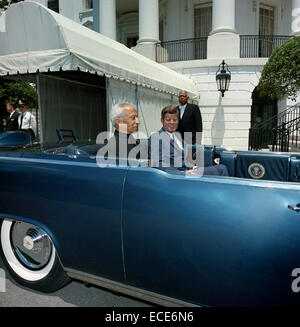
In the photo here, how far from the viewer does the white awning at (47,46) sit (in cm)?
616

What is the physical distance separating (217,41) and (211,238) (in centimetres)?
1431

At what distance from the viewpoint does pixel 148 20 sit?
51.0ft

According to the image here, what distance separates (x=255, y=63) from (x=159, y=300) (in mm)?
14392

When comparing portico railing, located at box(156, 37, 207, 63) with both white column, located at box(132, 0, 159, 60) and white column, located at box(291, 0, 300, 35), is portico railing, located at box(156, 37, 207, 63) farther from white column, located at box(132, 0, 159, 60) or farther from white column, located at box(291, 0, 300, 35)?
white column, located at box(291, 0, 300, 35)

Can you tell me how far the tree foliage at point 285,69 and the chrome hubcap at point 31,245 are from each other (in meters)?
8.24

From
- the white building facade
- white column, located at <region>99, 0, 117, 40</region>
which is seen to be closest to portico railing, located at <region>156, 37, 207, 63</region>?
the white building facade

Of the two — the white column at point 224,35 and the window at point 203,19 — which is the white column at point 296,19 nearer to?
the white column at point 224,35

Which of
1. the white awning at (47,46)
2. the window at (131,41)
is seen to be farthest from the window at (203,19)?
the white awning at (47,46)

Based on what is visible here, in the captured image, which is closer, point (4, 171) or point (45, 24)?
point (4, 171)

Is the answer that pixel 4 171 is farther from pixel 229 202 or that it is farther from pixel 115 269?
pixel 229 202

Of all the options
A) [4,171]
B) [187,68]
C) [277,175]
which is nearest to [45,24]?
[4,171]

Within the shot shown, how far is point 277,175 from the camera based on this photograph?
10.5ft

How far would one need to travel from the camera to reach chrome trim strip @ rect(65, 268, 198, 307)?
1765mm

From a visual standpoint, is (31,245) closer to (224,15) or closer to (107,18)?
(224,15)
